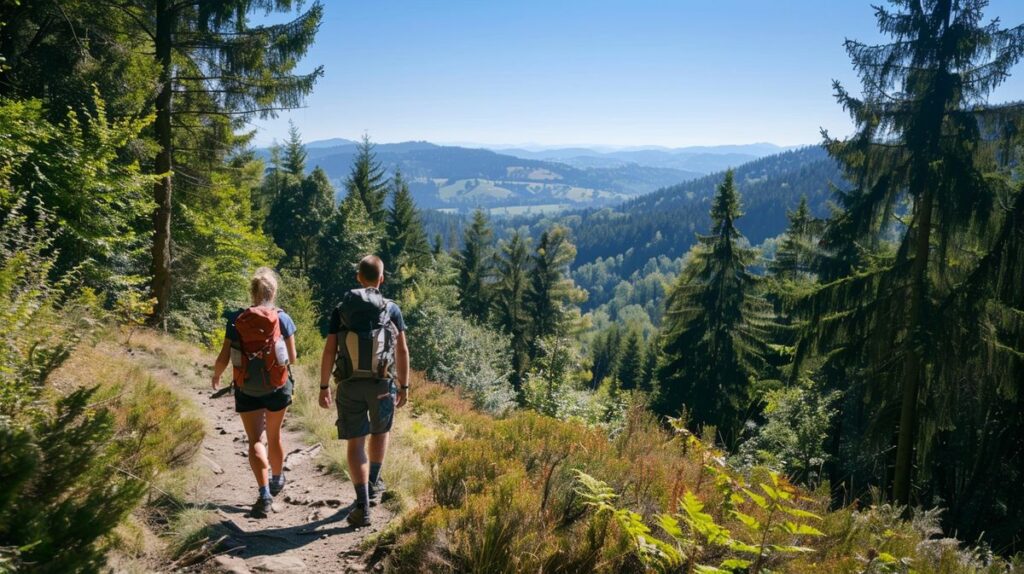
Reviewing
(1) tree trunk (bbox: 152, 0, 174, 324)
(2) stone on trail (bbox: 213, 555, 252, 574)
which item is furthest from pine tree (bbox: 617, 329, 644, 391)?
(2) stone on trail (bbox: 213, 555, 252, 574)

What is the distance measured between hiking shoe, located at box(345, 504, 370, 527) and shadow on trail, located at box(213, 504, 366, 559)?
6 cm

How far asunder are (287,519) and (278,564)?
85cm

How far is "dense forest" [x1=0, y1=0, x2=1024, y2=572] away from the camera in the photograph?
3.13 m

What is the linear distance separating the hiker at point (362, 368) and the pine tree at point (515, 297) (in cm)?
2780

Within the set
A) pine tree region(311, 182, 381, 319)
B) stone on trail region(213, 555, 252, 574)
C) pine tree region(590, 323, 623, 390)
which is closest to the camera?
stone on trail region(213, 555, 252, 574)

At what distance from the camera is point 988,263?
8.93 m

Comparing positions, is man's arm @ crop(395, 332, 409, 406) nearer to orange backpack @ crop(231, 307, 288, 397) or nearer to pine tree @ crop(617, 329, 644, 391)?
orange backpack @ crop(231, 307, 288, 397)

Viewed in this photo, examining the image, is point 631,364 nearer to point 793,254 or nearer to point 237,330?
point 793,254

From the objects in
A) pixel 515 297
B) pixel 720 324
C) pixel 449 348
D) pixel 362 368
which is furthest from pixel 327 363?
pixel 515 297

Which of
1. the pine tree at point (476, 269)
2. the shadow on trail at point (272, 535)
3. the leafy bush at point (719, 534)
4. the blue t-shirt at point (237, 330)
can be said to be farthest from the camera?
the pine tree at point (476, 269)

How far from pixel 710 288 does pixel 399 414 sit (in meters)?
16.9

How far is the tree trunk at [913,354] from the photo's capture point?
9.55 m

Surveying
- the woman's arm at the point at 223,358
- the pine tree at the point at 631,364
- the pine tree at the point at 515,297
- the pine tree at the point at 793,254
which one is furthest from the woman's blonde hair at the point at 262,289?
the pine tree at the point at 631,364

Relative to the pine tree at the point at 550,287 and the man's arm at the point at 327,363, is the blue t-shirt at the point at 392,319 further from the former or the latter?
the pine tree at the point at 550,287
